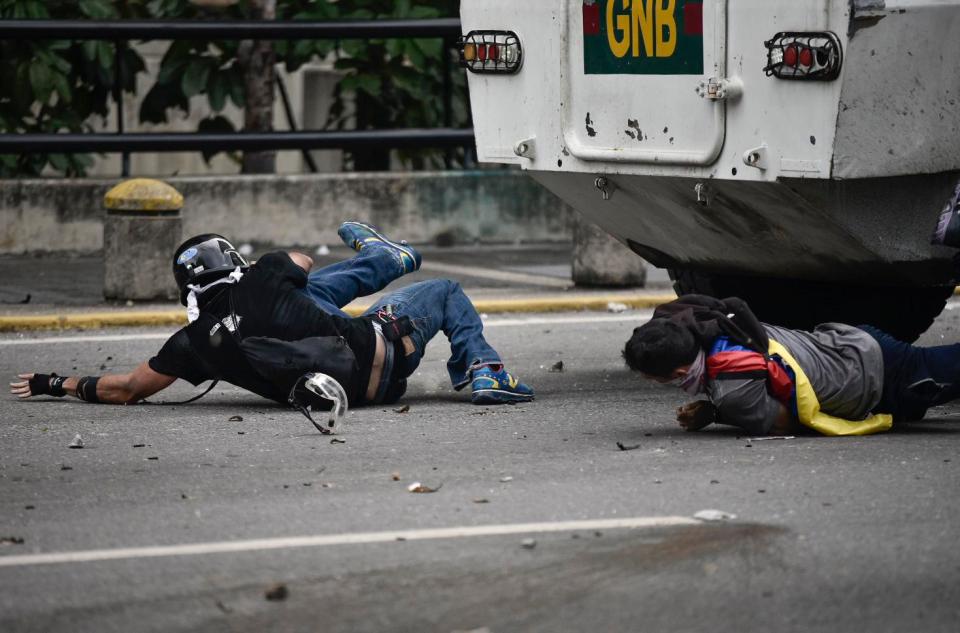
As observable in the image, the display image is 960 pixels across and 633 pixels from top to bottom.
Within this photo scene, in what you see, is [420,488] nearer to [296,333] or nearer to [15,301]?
[296,333]

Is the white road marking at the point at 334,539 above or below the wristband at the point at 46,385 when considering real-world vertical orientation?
above

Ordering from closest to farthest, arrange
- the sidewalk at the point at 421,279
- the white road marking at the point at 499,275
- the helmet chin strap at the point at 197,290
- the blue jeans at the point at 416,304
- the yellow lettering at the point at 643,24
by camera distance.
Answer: the yellow lettering at the point at 643,24 → the helmet chin strap at the point at 197,290 → the blue jeans at the point at 416,304 → the sidewalk at the point at 421,279 → the white road marking at the point at 499,275

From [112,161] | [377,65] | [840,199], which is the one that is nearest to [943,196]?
[840,199]

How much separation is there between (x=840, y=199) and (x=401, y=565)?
2693 mm

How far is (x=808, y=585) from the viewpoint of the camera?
4680 millimetres

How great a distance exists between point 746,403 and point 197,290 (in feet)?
7.69

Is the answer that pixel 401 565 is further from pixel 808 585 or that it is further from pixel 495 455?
pixel 495 455

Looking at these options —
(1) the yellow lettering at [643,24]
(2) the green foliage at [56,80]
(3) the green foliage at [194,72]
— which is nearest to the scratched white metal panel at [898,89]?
(1) the yellow lettering at [643,24]

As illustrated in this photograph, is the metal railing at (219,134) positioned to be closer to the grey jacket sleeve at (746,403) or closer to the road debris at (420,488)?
the grey jacket sleeve at (746,403)

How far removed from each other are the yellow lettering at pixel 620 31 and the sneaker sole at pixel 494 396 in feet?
5.13

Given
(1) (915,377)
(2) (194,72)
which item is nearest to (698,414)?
(1) (915,377)

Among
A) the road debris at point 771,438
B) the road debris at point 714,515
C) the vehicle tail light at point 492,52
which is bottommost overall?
the road debris at point 771,438

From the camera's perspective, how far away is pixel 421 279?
1146 centimetres

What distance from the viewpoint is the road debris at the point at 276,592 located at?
462 centimetres
